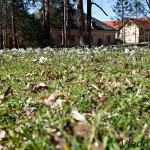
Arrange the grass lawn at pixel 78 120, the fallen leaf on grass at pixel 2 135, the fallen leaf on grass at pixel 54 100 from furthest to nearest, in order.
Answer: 1. the fallen leaf on grass at pixel 54 100
2. the fallen leaf on grass at pixel 2 135
3. the grass lawn at pixel 78 120

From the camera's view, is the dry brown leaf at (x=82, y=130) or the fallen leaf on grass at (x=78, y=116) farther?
the fallen leaf on grass at (x=78, y=116)

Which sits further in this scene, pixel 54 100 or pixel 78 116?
pixel 54 100

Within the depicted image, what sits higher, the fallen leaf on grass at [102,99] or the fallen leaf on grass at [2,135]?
the fallen leaf on grass at [102,99]

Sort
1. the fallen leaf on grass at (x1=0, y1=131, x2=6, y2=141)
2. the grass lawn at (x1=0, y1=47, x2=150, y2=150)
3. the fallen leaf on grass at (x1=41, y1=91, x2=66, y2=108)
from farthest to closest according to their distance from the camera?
the fallen leaf on grass at (x1=41, y1=91, x2=66, y2=108) < the fallen leaf on grass at (x1=0, y1=131, x2=6, y2=141) < the grass lawn at (x1=0, y1=47, x2=150, y2=150)

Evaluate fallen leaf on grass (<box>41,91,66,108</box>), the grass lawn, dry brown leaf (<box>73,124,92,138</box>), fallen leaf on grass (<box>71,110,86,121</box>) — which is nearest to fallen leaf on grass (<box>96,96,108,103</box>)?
the grass lawn

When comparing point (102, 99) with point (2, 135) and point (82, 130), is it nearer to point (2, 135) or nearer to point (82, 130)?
point (82, 130)

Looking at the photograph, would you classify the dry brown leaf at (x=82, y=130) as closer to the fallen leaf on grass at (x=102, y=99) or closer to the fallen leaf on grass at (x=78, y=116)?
the fallen leaf on grass at (x=78, y=116)

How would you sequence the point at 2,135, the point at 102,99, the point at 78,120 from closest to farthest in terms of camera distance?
the point at 2,135 → the point at 78,120 → the point at 102,99

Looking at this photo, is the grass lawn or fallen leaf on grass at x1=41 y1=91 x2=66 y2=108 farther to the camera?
fallen leaf on grass at x1=41 y1=91 x2=66 y2=108

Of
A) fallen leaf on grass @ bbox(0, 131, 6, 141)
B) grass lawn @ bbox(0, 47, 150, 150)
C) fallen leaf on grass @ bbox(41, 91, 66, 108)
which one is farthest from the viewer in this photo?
fallen leaf on grass @ bbox(41, 91, 66, 108)

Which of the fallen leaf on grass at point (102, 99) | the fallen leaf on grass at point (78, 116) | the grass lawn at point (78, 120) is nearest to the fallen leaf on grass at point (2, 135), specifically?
the grass lawn at point (78, 120)

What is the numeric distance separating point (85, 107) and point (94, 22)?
48000 millimetres

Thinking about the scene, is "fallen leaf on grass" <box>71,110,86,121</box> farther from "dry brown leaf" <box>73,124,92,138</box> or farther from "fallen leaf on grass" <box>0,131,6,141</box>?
"fallen leaf on grass" <box>0,131,6,141</box>

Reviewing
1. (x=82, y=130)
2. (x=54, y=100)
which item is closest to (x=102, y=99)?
(x=54, y=100)
